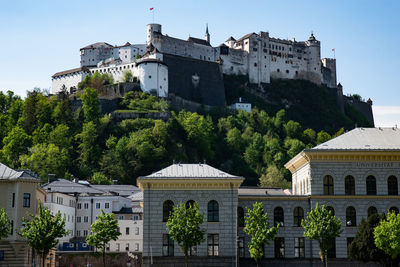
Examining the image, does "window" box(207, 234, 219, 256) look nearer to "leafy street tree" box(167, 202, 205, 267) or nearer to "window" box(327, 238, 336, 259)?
"leafy street tree" box(167, 202, 205, 267)

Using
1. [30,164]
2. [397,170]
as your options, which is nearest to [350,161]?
[397,170]

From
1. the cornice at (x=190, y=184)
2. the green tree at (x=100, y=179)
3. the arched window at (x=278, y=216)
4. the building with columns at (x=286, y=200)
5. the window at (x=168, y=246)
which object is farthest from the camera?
the green tree at (x=100, y=179)

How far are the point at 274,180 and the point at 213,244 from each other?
72.7 meters

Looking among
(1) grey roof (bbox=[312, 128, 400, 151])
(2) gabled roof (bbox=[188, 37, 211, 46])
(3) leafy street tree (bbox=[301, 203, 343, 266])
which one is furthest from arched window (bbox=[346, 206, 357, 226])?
(2) gabled roof (bbox=[188, 37, 211, 46])

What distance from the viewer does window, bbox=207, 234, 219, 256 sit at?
56.1 m

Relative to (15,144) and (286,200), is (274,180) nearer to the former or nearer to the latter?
(15,144)

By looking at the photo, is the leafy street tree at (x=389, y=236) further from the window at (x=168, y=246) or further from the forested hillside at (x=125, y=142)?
the forested hillside at (x=125, y=142)

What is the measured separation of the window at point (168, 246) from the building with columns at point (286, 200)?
80 mm

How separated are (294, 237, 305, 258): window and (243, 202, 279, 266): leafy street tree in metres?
4.20

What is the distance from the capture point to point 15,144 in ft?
431

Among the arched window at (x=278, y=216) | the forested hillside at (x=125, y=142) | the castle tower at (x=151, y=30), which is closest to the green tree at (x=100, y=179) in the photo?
the forested hillside at (x=125, y=142)

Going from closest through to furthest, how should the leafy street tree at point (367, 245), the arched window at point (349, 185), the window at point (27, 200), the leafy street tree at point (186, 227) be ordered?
1. the leafy street tree at point (367, 245)
2. the leafy street tree at point (186, 227)
3. the arched window at point (349, 185)
4. the window at point (27, 200)

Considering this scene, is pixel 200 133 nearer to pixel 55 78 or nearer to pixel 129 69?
pixel 129 69

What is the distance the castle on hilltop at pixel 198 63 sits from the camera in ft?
500
